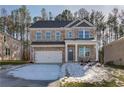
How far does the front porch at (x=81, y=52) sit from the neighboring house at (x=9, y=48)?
741 centimetres

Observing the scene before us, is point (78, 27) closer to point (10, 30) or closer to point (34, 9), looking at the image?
point (34, 9)

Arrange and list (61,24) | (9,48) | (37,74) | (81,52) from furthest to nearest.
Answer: (9,48) < (61,24) < (81,52) < (37,74)

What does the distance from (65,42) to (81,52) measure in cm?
221

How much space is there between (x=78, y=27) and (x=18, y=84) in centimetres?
2080

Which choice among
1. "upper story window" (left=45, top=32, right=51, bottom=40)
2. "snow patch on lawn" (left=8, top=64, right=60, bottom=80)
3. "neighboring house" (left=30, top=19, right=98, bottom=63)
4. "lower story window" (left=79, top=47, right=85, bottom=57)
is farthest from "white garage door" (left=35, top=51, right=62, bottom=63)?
"snow patch on lawn" (left=8, top=64, right=60, bottom=80)

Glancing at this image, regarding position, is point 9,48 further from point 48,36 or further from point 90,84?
point 90,84

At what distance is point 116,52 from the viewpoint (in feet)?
95.5

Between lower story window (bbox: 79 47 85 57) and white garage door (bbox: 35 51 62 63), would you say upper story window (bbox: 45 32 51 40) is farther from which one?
lower story window (bbox: 79 47 85 57)

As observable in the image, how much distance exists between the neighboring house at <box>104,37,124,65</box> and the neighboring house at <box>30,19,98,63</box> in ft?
4.72

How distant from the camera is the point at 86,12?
40469mm

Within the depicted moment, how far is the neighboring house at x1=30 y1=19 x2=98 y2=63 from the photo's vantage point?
111 feet

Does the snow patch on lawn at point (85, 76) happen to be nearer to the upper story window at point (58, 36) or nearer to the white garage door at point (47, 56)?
the white garage door at point (47, 56)

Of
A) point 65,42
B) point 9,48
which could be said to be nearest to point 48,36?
point 65,42
